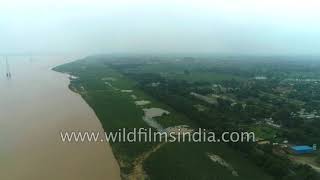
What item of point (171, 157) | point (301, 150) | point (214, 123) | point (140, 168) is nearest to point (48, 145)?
point (140, 168)

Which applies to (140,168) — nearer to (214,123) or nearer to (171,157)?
(171,157)

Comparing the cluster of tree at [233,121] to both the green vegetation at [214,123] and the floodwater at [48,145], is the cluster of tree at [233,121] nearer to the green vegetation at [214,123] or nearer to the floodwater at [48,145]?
the green vegetation at [214,123]

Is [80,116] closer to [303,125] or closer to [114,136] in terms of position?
[114,136]

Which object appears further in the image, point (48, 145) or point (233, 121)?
point (233, 121)

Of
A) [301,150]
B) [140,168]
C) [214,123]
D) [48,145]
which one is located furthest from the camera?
[214,123]

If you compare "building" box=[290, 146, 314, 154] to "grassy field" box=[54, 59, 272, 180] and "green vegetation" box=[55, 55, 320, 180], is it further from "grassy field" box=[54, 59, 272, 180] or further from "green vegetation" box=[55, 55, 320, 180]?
"grassy field" box=[54, 59, 272, 180]

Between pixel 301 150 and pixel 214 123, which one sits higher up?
pixel 214 123

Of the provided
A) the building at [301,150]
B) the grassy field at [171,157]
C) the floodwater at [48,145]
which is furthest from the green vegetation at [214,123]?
the floodwater at [48,145]

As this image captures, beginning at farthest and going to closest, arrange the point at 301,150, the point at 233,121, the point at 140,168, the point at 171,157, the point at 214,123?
the point at 233,121
the point at 214,123
the point at 301,150
the point at 171,157
the point at 140,168

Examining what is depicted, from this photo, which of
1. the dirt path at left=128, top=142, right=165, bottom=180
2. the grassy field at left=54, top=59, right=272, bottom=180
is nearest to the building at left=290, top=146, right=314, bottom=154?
the grassy field at left=54, top=59, right=272, bottom=180
